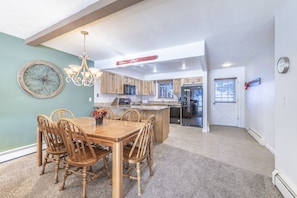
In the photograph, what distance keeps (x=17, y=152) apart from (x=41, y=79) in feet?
5.19

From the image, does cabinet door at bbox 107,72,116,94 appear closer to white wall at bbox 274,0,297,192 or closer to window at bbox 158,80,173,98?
window at bbox 158,80,173,98

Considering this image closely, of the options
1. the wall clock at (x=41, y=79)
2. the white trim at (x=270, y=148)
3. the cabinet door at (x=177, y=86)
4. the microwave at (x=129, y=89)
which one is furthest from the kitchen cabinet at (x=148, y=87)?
the white trim at (x=270, y=148)

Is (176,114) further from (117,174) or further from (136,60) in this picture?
(117,174)

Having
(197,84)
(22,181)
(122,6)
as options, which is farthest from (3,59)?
(197,84)

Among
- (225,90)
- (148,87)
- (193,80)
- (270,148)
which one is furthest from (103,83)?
(225,90)

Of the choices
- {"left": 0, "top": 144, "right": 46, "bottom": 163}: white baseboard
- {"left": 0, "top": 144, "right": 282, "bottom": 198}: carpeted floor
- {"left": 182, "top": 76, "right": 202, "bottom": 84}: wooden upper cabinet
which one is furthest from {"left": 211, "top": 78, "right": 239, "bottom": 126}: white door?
{"left": 0, "top": 144, "right": 46, "bottom": 163}: white baseboard

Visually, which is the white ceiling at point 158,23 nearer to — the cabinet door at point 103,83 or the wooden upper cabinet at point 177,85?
the cabinet door at point 103,83

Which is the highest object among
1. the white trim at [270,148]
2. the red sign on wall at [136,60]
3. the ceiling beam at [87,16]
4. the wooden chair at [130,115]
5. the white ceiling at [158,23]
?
the white ceiling at [158,23]

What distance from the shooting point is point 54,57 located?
126 inches

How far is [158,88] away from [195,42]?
13.2 feet

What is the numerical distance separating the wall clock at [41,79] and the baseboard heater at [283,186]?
441 cm

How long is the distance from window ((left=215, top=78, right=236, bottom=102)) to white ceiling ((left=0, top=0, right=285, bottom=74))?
93.4 inches

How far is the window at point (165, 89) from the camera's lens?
643cm

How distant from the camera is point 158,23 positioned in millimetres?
2104
